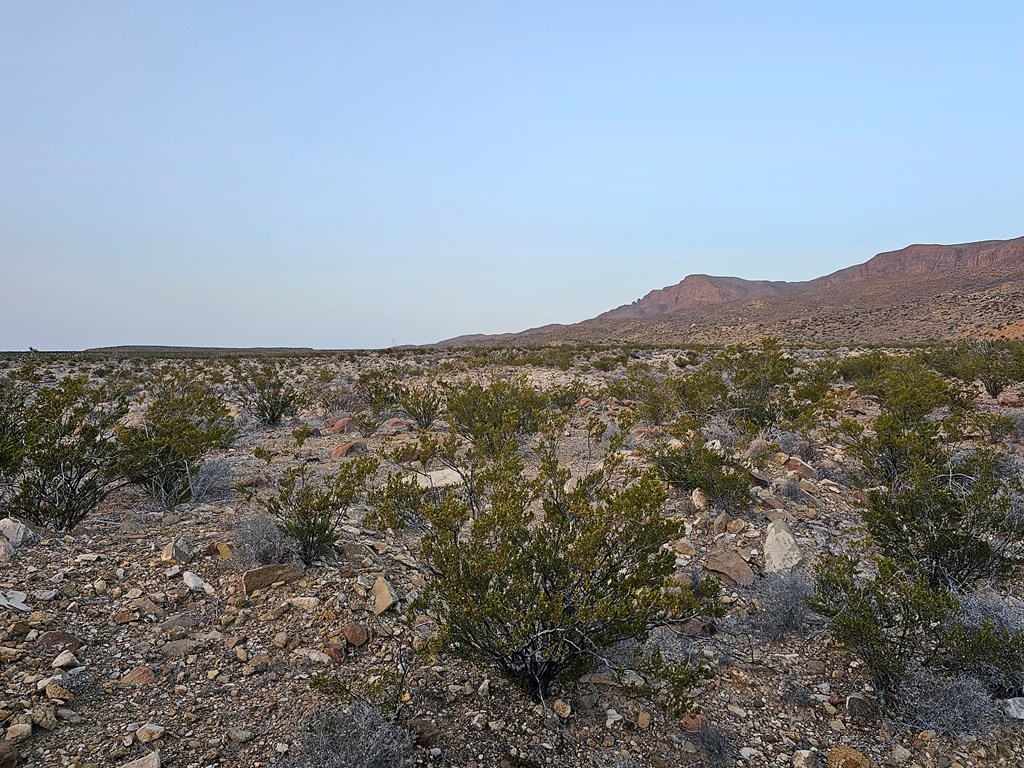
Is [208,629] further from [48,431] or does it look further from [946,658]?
[946,658]

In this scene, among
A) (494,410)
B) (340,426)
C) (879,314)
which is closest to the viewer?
(494,410)

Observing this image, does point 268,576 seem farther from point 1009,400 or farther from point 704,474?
point 1009,400

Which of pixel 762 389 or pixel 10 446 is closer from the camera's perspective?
pixel 10 446

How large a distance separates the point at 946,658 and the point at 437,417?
33.3 feet

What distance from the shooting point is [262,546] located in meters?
4.92

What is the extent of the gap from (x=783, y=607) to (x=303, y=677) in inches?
151

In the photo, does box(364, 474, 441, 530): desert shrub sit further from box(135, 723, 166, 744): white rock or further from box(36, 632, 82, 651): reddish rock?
box(36, 632, 82, 651): reddish rock

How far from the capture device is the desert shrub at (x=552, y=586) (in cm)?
322

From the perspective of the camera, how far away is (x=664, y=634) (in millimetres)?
4242

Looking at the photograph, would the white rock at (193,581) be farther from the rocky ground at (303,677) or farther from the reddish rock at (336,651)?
the reddish rock at (336,651)

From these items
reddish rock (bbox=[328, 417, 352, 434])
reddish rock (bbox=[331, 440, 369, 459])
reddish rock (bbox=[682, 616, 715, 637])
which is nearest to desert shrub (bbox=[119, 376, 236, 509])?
reddish rock (bbox=[331, 440, 369, 459])

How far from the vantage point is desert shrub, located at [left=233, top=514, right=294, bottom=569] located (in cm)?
489

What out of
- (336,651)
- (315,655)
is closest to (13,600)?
(315,655)

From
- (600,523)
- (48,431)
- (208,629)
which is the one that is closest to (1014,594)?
(600,523)
